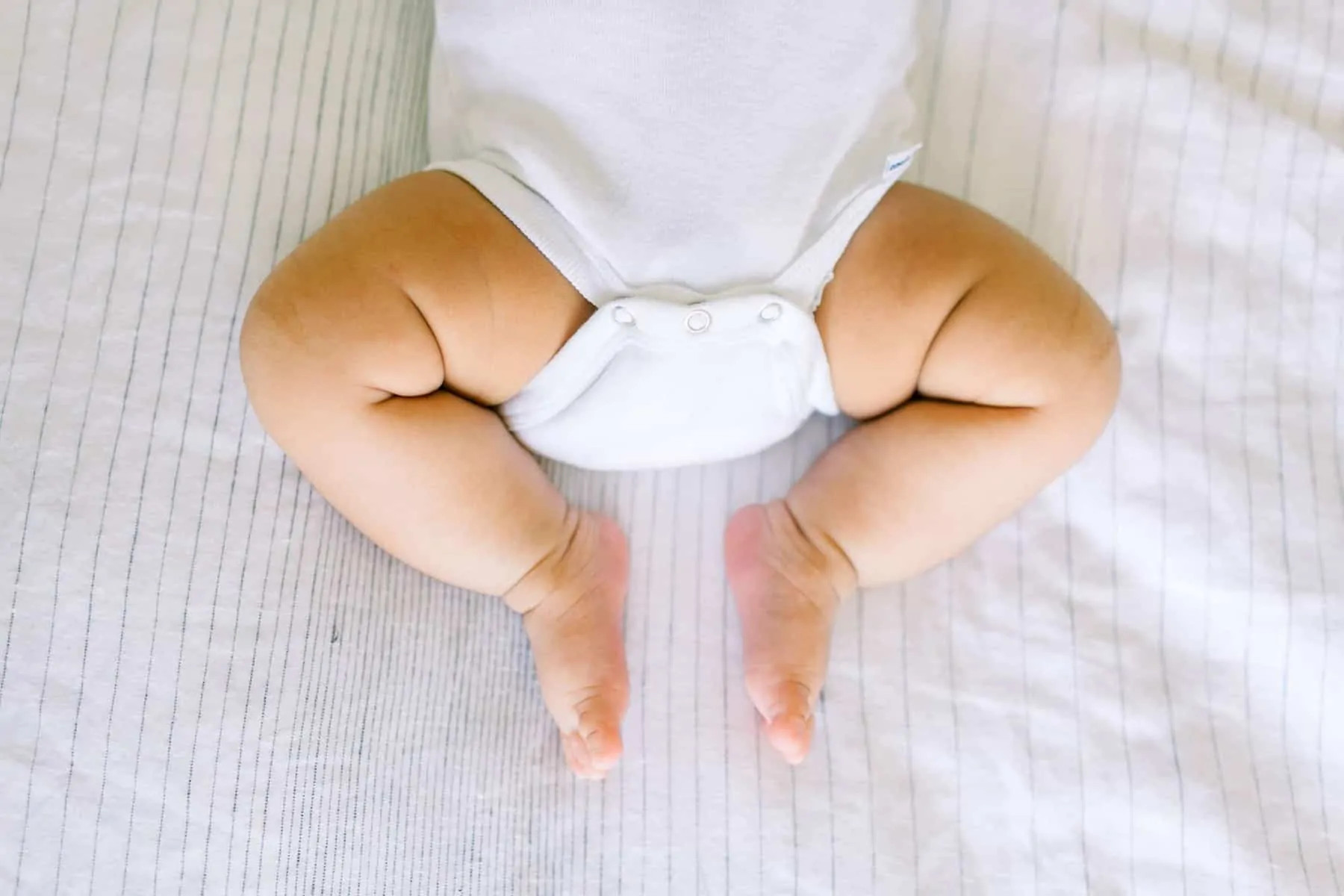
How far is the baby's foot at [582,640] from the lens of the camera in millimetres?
854

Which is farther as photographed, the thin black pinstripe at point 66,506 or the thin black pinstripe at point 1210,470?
the thin black pinstripe at point 1210,470

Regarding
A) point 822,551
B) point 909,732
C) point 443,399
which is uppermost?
point 443,399

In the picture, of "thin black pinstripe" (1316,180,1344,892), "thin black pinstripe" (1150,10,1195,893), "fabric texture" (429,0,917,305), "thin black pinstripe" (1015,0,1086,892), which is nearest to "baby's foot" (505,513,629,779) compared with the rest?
"fabric texture" (429,0,917,305)

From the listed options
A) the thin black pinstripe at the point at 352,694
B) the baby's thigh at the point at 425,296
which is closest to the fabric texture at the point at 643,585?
the thin black pinstripe at the point at 352,694

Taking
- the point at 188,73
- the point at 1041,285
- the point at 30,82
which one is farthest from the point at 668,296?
the point at 30,82

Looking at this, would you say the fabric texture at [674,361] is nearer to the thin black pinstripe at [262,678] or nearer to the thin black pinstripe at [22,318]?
the thin black pinstripe at [262,678]

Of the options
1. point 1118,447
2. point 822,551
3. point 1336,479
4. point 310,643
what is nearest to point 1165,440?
point 1118,447

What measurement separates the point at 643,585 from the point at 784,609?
122 millimetres

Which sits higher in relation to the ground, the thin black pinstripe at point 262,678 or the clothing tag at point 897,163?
the clothing tag at point 897,163

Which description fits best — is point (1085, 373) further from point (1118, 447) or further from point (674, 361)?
point (674, 361)

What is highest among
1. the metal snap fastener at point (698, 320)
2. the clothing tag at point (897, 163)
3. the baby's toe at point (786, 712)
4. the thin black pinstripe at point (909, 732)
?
the clothing tag at point (897, 163)

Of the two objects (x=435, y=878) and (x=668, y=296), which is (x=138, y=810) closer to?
(x=435, y=878)

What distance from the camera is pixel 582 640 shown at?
0.88m

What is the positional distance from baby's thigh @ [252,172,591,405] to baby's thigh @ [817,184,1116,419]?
217 millimetres
